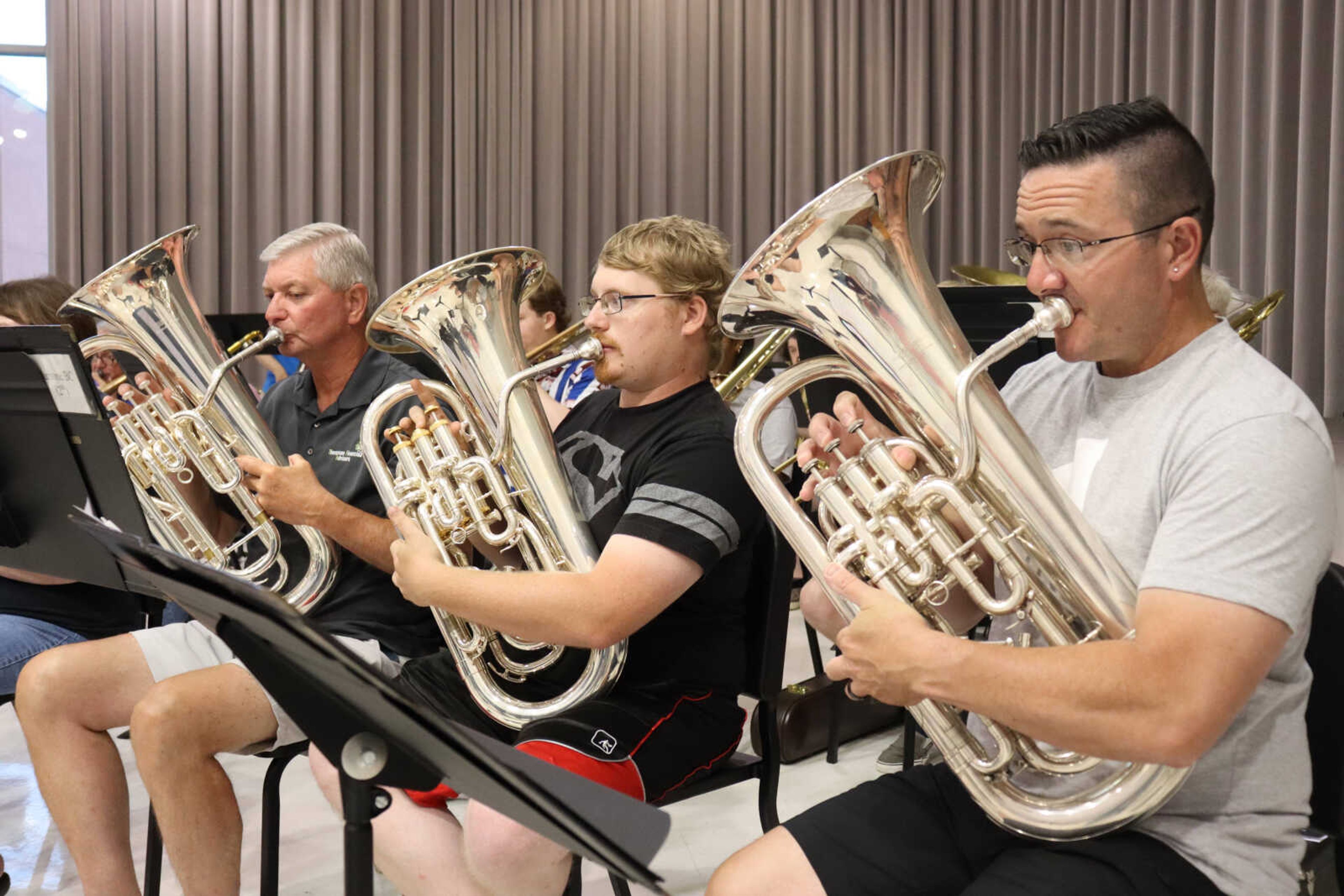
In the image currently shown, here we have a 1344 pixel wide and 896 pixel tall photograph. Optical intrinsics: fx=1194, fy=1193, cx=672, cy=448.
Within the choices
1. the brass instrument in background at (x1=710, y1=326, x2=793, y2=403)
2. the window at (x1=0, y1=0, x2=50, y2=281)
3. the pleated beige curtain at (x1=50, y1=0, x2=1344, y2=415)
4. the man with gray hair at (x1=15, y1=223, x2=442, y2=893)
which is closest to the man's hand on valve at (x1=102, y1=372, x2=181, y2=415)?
the man with gray hair at (x1=15, y1=223, x2=442, y2=893)

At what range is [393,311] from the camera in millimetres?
2037

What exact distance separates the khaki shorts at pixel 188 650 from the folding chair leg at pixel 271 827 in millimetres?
198

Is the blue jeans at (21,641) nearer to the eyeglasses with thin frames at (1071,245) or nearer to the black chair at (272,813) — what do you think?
the black chair at (272,813)

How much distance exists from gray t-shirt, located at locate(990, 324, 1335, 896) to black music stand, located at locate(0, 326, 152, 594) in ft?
4.37

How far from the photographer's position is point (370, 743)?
111cm

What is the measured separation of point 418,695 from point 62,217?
477cm

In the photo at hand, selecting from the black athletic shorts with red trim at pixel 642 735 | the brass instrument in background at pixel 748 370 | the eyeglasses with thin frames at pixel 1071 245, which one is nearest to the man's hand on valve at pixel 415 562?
the black athletic shorts with red trim at pixel 642 735

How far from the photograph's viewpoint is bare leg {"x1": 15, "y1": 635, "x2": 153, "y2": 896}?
80.7 inches

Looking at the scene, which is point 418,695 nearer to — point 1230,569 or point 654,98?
point 1230,569

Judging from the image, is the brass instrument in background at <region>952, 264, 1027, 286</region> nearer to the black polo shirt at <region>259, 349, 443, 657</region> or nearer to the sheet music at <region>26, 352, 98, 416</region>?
the black polo shirt at <region>259, 349, 443, 657</region>

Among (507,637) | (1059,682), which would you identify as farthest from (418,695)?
(1059,682)

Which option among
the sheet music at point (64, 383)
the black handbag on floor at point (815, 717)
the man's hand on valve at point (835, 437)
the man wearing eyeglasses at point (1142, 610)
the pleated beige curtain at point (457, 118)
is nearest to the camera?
the man wearing eyeglasses at point (1142, 610)

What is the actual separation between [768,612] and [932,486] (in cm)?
63

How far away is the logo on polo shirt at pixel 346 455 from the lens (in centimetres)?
230
